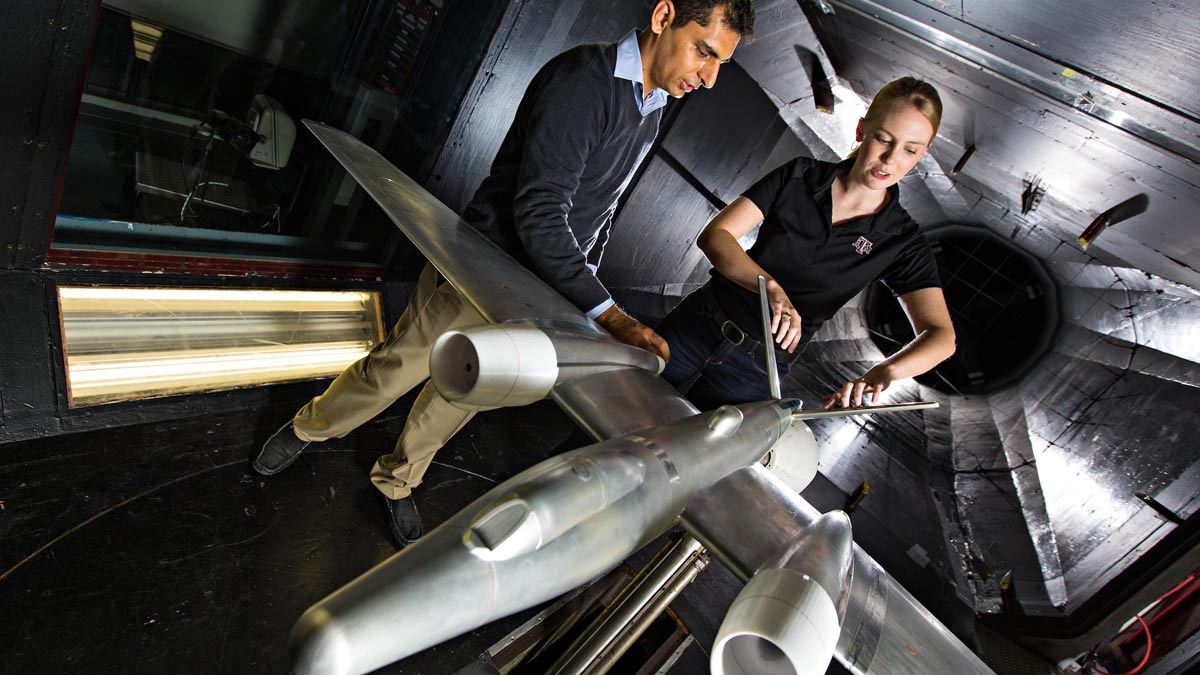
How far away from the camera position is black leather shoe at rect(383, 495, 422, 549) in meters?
2.76

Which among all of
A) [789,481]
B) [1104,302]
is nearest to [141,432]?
[789,481]

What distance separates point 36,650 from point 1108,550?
5.89m

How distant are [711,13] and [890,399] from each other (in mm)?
6897

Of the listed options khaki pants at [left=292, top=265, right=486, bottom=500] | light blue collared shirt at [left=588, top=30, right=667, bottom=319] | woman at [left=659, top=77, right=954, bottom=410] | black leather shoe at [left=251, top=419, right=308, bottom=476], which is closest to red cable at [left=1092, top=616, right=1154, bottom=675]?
woman at [left=659, top=77, right=954, bottom=410]

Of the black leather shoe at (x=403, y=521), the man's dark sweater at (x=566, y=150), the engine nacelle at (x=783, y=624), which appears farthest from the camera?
the black leather shoe at (x=403, y=521)

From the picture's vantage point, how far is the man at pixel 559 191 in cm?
208

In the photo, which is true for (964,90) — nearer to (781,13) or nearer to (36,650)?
(781,13)

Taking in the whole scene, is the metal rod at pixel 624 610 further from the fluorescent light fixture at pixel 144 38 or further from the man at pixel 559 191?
the fluorescent light fixture at pixel 144 38

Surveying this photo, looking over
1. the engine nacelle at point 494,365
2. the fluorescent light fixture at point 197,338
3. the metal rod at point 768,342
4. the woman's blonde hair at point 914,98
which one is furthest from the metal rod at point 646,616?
the fluorescent light fixture at point 197,338

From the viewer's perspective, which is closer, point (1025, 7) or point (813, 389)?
point (1025, 7)

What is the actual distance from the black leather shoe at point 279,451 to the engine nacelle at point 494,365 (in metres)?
1.66

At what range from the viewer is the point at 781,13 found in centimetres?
427

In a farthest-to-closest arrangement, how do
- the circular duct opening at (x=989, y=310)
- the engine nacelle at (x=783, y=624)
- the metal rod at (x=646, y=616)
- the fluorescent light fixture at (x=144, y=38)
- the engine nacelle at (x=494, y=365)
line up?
the circular duct opening at (x=989, y=310) < the fluorescent light fixture at (x=144, y=38) < the metal rod at (x=646, y=616) < the engine nacelle at (x=494, y=365) < the engine nacelle at (x=783, y=624)

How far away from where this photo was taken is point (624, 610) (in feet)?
Result: 7.18
